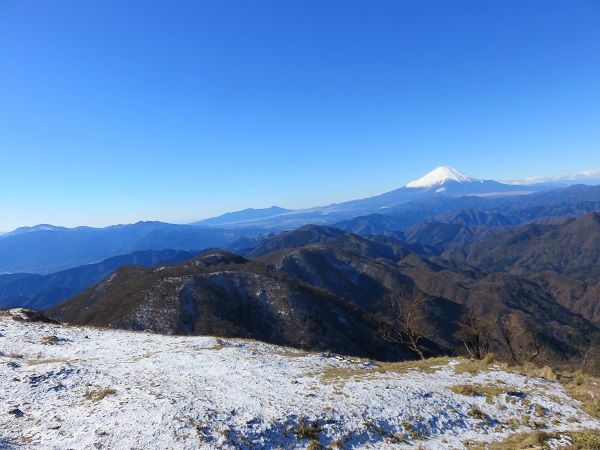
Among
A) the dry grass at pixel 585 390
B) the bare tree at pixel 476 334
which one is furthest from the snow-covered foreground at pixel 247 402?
the bare tree at pixel 476 334

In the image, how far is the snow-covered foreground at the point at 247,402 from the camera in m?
13.6

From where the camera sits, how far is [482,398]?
18656mm

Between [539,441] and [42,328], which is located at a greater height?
[42,328]

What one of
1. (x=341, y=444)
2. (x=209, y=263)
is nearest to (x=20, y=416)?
(x=341, y=444)

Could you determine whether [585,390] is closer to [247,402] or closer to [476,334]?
[476,334]

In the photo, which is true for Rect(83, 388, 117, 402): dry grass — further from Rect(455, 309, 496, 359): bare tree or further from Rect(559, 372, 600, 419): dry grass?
Rect(455, 309, 496, 359): bare tree

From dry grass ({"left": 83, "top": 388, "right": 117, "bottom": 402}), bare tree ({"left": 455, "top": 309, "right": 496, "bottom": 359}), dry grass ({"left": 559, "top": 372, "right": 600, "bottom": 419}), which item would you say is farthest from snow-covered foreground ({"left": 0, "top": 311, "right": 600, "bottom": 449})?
bare tree ({"left": 455, "top": 309, "right": 496, "bottom": 359})

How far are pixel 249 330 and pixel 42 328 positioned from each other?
74.8 metres

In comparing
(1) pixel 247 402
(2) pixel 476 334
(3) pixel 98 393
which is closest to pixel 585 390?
(2) pixel 476 334

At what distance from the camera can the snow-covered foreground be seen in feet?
44.5

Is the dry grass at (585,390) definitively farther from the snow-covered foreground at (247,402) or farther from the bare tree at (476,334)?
the bare tree at (476,334)

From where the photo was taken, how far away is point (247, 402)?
1641 centimetres

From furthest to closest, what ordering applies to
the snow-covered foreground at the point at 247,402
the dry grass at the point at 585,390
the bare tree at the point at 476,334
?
the bare tree at the point at 476,334 < the dry grass at the point at 585,390 < the snow-covered foreground at the point at 247,402

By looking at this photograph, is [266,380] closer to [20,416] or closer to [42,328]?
[20,416]
